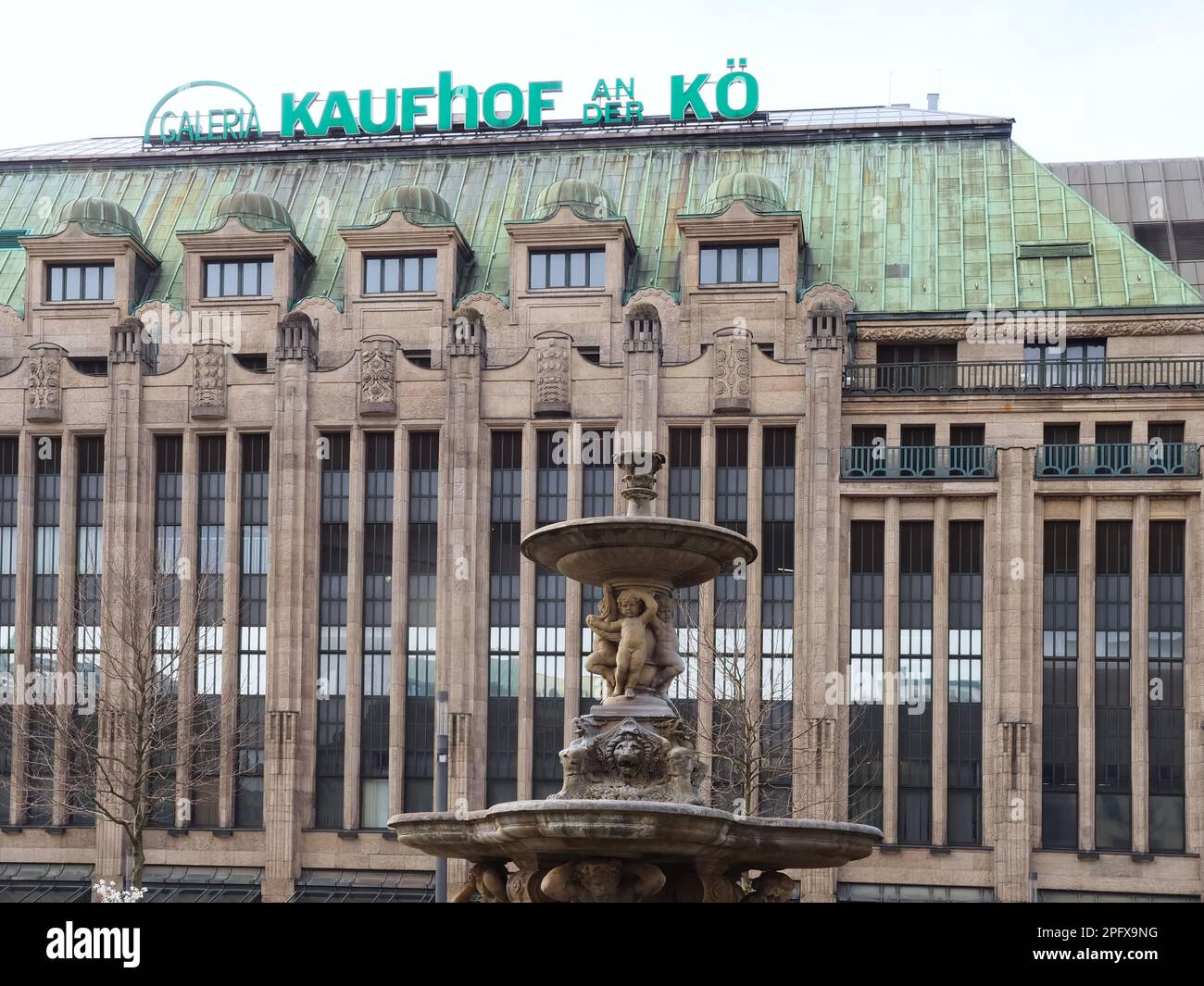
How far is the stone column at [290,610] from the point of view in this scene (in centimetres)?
6400

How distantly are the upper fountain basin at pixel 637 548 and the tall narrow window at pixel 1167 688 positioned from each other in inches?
1393

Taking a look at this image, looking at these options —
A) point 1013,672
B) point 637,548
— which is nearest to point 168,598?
point 1013,672

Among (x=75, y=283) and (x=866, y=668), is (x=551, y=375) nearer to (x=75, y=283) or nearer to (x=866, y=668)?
(x=866, y=668)

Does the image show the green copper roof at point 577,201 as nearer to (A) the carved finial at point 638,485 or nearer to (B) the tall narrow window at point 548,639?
(B) the tall narrow window at point 548,639

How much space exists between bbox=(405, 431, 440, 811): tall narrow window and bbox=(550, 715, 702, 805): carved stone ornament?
3598cm

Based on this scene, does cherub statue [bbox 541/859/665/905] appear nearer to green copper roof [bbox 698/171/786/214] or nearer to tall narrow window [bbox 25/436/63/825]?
tall narrow window [bbox 25/436/63/825]

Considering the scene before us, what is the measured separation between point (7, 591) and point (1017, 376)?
35488 mm

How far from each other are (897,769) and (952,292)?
17.5m

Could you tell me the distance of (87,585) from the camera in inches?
2648

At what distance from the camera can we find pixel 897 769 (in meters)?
62.9

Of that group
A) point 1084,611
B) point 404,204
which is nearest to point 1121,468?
point 1084,611

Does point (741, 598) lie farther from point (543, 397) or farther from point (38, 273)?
point (38, 273)

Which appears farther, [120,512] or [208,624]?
[120,512]
